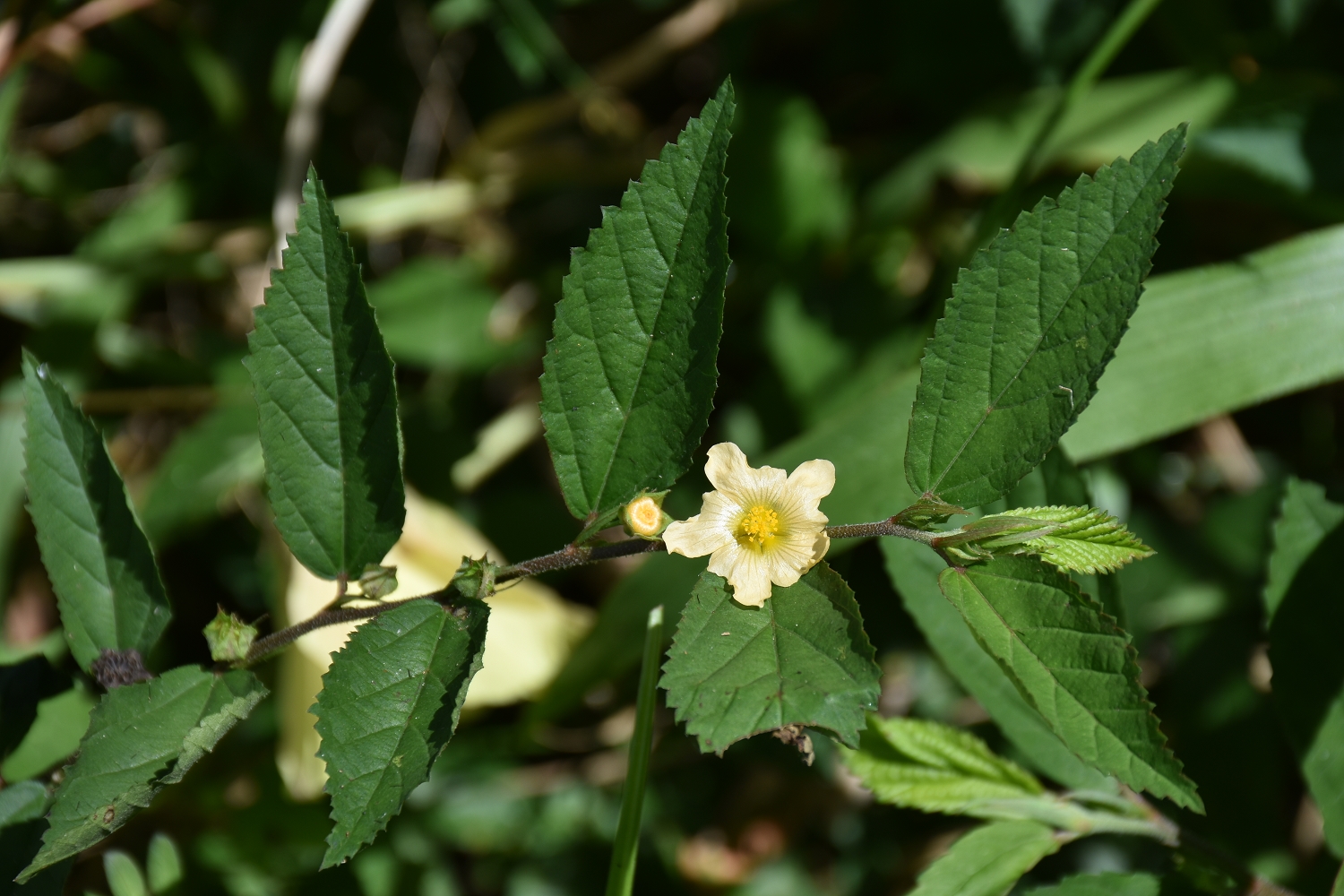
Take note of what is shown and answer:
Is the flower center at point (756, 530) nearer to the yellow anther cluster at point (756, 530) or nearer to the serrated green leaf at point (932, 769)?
the yellow anther cluster at point (756, 530)

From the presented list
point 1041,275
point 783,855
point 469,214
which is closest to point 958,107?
point 469,214

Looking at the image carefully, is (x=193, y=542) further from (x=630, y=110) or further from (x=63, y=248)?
(x=630, y=110)

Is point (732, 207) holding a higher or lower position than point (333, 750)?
higher

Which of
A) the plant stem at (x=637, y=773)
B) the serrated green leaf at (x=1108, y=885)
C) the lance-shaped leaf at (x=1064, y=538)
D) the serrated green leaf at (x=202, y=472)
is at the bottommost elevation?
the serrated green leaf at (x=1108, y=885)

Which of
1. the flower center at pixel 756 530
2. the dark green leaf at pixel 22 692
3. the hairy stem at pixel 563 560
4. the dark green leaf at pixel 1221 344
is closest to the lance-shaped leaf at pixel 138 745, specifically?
the hairy stem at pixel 563 560

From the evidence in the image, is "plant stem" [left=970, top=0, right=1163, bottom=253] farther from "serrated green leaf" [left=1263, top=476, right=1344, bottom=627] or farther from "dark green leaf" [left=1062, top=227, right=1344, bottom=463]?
"serrated green leaf" [left=1263, top=476, right=1344, bottom=627]

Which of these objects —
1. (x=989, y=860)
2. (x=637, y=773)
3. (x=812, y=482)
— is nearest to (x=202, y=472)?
(x=637, y=773)

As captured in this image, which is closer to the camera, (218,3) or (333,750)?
(333,750)
